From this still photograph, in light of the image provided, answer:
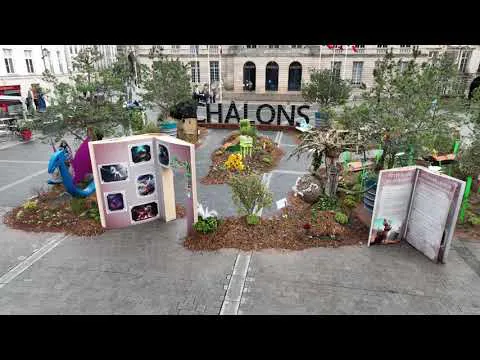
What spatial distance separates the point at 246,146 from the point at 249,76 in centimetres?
3036

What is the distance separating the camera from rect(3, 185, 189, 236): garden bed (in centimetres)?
1014

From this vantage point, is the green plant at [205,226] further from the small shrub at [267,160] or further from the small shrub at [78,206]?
the small shrub at [267,160]

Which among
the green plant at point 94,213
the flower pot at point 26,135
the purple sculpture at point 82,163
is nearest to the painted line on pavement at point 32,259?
the green plant at point 94,213

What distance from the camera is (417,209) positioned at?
906cm

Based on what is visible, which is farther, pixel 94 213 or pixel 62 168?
pixel 94 213

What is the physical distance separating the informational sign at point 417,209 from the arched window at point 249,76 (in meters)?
36.8

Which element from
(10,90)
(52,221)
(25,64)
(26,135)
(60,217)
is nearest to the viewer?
(52,221)

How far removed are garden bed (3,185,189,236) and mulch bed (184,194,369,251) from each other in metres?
1.98

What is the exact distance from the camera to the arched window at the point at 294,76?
138 ft

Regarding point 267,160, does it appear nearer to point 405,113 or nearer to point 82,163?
point 405,113

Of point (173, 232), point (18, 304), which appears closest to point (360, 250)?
point (173, 232)

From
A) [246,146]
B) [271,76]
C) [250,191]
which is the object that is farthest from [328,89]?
[271,76]

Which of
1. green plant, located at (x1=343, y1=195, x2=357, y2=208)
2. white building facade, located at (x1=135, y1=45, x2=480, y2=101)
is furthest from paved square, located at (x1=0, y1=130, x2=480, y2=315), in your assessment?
white building facade, located at (x1=135, y1=45, x2=480, y2=101)

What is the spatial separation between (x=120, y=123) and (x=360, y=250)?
9219mm
